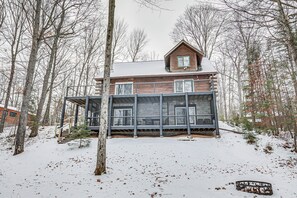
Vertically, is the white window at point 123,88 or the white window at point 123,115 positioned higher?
the white window at point 123,88

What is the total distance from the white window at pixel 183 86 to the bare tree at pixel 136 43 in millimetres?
13387

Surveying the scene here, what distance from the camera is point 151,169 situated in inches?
273

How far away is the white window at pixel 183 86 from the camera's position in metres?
13.6

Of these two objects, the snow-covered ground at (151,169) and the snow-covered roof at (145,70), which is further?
the snow-covered roof at (145,70)

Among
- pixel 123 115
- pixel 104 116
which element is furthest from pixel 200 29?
pixel 104 116

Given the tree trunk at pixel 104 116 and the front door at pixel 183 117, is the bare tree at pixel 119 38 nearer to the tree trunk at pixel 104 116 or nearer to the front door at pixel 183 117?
the front door at pixel 183 117

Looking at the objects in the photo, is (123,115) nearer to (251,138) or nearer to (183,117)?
(183,117)

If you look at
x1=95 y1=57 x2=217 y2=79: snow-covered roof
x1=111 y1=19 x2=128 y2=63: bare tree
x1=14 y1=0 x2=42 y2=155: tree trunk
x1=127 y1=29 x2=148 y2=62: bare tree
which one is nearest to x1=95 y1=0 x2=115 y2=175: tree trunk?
x1=14 y1=0 x2=42 y2=155: tree trunk

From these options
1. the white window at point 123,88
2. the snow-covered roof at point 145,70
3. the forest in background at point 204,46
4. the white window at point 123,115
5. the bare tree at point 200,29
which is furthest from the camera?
the bare tree at point 200,29

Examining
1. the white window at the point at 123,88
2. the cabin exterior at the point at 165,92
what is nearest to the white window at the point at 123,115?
the cabin exterior at the point at 165,92

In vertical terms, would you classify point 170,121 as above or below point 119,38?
below

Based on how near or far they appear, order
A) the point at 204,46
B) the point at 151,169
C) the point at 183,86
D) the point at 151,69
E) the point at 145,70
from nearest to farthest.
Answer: the point at 151,169 < the point at 183,86 < the point at 145,70 < the point at 151,69 < the point at 204,46

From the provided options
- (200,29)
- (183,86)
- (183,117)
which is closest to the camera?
(183,117)

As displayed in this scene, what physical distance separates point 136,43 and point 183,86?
15.3 m
